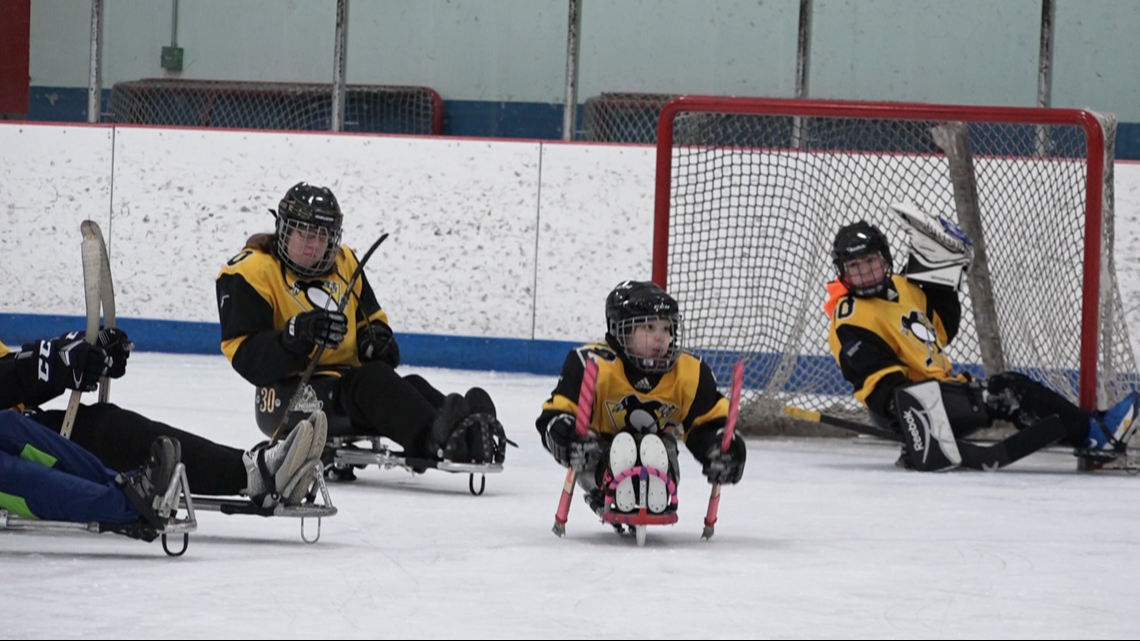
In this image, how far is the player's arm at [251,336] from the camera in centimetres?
395

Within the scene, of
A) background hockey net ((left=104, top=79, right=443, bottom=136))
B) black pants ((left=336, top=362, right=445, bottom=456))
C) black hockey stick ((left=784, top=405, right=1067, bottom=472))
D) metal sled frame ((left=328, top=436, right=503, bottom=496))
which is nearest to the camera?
metal sled frame ((left=328, top=436, right=503, bottom=496))

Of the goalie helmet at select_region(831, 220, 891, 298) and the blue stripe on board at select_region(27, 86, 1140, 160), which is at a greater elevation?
the blue stripe on board at select_region(27, 86, 1140, 160)

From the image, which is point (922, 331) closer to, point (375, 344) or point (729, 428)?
point (375, 344)

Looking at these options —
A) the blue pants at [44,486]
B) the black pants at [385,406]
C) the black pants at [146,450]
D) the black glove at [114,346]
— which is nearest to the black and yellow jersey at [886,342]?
the black pants at [385,406]

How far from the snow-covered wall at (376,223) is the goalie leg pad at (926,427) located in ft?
8.43

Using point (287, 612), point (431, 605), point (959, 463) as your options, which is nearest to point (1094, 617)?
point (431, 605)

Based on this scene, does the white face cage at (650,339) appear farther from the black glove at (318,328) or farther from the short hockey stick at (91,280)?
the short hockey stick at (91,280)

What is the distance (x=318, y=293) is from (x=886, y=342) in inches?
67.3

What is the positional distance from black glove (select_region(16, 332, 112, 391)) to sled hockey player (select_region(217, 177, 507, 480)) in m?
0.89

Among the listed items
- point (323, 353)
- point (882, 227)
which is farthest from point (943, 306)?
point (323, 353)

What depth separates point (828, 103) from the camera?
5355 mm

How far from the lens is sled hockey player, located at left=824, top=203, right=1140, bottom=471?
468 cm

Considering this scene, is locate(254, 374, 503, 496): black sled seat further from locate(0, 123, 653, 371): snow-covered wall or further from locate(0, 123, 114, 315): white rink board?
locate(0, 123, 114, 315): white rink board

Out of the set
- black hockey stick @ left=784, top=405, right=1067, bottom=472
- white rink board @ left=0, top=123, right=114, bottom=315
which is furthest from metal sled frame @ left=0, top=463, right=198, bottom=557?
white rink board @ left=0, top=123, right=114, bottom=315
